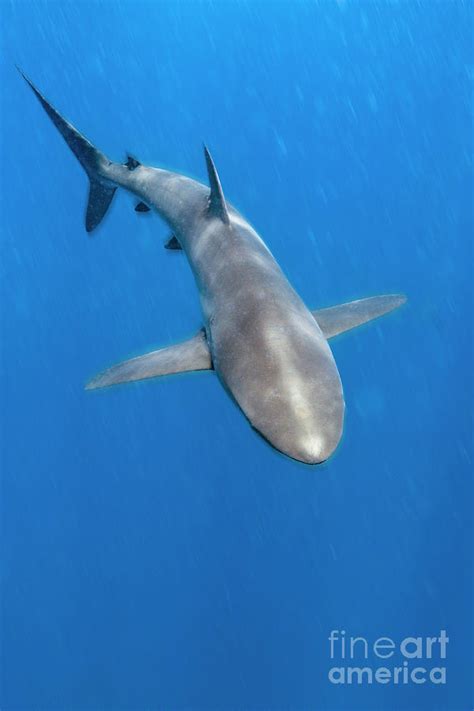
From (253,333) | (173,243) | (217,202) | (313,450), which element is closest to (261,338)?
(253,333)

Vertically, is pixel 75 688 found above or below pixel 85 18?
below

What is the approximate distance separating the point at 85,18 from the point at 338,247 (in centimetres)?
907

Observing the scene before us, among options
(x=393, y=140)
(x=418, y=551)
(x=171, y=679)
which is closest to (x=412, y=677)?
(x=418, y=551)

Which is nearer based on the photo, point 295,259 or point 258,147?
point 295,259

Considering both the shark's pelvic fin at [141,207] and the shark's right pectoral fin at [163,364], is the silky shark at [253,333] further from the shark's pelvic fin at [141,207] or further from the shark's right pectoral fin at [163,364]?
the shark's pelvic fin at [141,207]

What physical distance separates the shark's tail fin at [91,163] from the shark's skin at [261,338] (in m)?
2.23

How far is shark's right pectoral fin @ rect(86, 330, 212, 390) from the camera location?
4.89 m

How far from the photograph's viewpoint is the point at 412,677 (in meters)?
10.8

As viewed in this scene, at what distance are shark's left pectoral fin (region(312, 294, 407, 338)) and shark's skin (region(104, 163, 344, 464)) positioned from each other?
0.40 m

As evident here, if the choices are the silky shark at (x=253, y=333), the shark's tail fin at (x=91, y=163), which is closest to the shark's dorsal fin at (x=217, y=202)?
the silky shark at (x=253, y=333)

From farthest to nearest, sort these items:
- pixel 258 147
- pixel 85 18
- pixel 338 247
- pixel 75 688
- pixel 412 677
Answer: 1. pixel 85 18
2. pixel 258 147
3. pixel 338 247
4. pixel 75 688
5. pixel 412 677

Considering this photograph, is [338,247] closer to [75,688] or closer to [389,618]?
[389,618]

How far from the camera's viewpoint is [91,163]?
812 cm

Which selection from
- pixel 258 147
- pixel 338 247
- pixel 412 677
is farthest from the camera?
pixel 258 147
